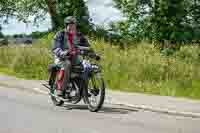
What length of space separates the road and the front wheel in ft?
0.54

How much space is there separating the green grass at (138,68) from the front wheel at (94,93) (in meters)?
3.51

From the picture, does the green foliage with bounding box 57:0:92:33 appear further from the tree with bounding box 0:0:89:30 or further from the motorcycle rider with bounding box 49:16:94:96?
the motorcycle rider with bounding box 49:16:94:96

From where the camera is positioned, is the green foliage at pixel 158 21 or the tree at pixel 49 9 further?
the tree at pixel 49 9

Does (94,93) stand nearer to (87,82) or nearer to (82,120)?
(87,82)

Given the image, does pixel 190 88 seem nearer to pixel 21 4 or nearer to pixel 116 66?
pixel 116 66

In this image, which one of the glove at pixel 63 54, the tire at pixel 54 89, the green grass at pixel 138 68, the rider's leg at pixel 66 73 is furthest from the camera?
the green grass at pixel 138 68

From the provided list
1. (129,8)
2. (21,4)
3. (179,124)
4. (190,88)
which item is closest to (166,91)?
(190,88)

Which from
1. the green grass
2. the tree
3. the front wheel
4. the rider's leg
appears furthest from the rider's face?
the tree

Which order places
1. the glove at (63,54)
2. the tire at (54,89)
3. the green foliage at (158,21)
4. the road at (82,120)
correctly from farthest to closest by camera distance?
the green foliage at (158,21) < the tire at (54,89) < the glove at (63,54) < the road at (82,120)

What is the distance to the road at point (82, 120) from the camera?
36.4 ft

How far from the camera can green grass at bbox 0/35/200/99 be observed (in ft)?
58.7

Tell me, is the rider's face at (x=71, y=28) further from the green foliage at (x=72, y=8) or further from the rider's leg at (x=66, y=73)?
the green foliage at (x=72, y=8)

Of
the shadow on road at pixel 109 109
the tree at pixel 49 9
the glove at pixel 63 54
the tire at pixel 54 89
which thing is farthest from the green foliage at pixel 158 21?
the glove at pixel 63 54

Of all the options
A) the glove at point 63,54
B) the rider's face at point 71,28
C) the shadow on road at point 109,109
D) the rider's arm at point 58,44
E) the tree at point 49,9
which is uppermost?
the rider's face at point 71,28
